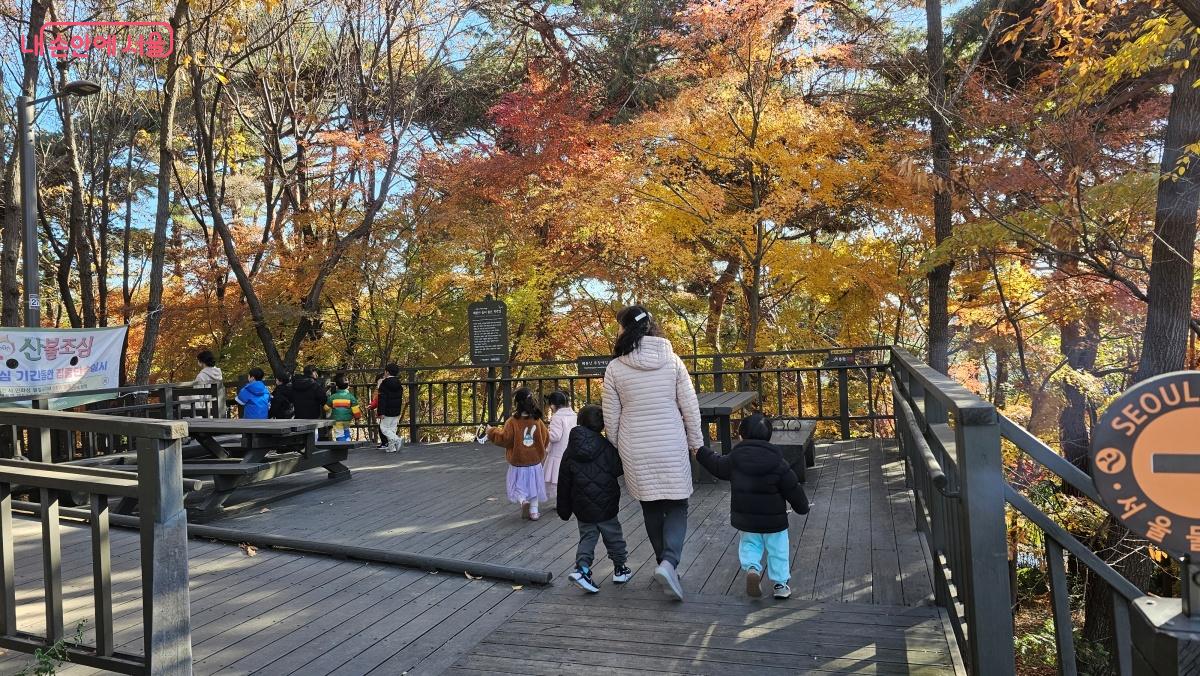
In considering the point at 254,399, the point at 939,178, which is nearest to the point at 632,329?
the point at 254,399

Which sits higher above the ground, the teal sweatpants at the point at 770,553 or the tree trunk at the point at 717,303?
the tree trunk at the point at 717,303

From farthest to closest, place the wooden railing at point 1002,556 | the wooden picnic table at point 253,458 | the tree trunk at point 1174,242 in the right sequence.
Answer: the tree trunk at point 1174,242 < the wooden picnic table at point 253,458 < the wooden railing at point 1002,556

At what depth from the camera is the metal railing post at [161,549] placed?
279cm

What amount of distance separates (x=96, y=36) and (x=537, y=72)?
26.0 ft

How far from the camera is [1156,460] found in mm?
1278

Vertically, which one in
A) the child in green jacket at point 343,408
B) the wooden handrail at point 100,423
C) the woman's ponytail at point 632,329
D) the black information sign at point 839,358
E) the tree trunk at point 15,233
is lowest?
the child in green jacket at point 343,408

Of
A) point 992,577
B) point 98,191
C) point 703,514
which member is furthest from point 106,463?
point 98,191

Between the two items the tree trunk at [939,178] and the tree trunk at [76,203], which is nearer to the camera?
the tree trunk at [939,178]

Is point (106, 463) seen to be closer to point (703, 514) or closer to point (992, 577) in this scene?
point (703, 514)

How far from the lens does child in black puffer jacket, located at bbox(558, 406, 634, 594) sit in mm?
4422

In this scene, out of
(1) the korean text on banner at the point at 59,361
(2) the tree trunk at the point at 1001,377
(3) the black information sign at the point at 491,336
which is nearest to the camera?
(1) the korean text on banner at the point at 59,361

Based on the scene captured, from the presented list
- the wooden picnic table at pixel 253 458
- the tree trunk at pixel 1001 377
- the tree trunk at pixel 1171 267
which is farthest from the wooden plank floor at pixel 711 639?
the tree trunk at pixel 1001 377

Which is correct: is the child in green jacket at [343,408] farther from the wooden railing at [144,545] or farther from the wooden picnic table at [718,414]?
the wooden railing at [144,545]

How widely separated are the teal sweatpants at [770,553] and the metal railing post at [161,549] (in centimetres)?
276
